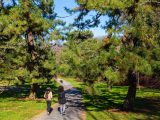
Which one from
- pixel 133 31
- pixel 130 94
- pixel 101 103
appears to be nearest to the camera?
pixel 133 31

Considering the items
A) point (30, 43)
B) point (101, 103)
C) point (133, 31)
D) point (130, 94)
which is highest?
point (30, 43)

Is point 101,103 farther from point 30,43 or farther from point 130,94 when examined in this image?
point 30,43

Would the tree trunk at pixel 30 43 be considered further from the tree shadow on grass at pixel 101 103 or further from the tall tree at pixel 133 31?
the tall tree at pixel 133 31

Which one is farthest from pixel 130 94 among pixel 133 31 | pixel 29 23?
pixel 29 23

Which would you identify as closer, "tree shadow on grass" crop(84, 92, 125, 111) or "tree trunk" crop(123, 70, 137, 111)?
"tree trunk" crop(123, 70, 137, 111)

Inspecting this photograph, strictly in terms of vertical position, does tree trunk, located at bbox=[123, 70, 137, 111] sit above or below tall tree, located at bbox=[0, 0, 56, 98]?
below

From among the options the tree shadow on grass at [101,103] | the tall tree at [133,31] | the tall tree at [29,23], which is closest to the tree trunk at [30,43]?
the tall tree at [29,23]

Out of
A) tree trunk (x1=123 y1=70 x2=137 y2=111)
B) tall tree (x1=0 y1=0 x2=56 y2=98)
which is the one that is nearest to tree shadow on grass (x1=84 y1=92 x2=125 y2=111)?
tree trunk (x1=123 y1=70 x2=137 y2=111)

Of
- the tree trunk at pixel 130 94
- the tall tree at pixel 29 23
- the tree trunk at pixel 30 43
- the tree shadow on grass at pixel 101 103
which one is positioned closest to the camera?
the tree trunk at pixel 130 94

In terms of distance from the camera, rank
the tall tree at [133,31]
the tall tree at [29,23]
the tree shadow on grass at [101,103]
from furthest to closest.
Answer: the tall tree at [29,23] → the tree shadow on grass at [101,103] → the tall tree at [133,31]

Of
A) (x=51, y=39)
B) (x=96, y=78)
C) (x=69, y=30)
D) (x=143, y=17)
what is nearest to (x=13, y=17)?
(x=51, y=39)

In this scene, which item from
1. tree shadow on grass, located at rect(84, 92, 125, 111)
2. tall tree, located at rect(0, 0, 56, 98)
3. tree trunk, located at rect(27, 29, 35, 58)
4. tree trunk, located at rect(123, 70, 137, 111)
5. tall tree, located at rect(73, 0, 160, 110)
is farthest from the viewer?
tree trunk, located at rect(27, 29, 35, 58)

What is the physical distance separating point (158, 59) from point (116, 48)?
7.26ft

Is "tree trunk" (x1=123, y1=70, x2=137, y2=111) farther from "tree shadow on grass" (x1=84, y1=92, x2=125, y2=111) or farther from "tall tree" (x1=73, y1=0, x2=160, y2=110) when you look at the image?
"tall tree" (x1=73, y1=0, x2=160, y2=110)
